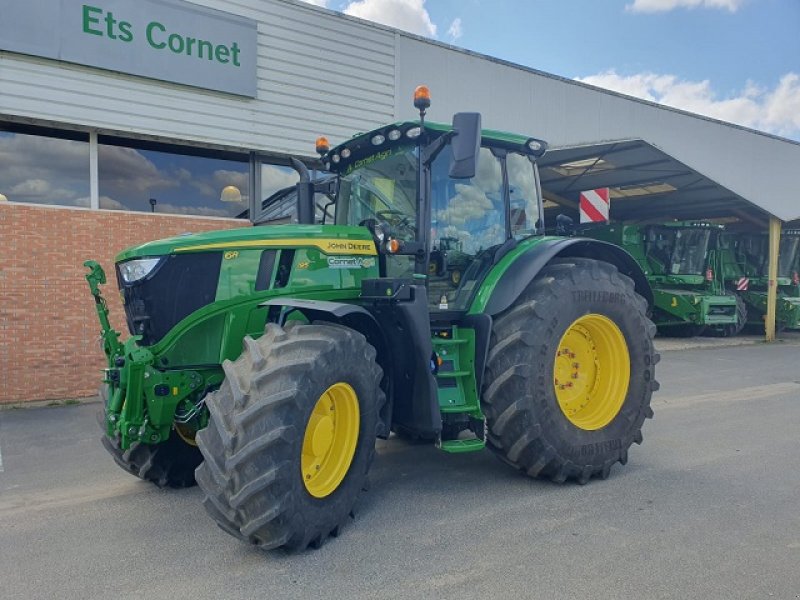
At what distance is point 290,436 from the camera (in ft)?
10.2

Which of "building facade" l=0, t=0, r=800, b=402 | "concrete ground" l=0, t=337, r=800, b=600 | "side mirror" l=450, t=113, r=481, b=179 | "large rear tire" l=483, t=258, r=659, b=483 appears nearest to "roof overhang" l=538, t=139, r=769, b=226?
"building facade" l=0, t=0, r=800, b=402

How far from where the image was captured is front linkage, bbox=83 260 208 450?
142 inches

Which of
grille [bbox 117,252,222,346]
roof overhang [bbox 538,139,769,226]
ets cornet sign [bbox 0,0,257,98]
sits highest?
ets cornet sign [bbox 0,0,257,98]

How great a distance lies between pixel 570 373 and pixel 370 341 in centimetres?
167

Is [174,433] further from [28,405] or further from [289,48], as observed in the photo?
[289,48]

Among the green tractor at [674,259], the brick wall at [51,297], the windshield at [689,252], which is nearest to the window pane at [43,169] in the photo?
the brick wall at [51,297]

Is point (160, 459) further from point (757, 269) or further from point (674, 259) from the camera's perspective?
point (757, 269)

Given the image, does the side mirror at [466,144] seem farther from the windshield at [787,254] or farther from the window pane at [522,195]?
the windshield at [787,254]

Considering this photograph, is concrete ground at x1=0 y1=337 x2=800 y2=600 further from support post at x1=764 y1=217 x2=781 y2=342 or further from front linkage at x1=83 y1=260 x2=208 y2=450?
support post at x1=764 y1=217 x2=781 y2=342

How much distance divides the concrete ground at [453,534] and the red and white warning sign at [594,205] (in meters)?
5.43

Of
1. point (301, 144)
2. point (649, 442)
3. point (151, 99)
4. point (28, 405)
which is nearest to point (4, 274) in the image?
point (28, 405)

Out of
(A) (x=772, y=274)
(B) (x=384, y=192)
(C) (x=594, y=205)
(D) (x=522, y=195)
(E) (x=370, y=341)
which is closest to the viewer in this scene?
(E) (x=370, y=341)

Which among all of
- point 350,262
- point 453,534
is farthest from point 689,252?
point 453,534

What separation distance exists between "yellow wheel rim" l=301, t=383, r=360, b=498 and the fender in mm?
1289
